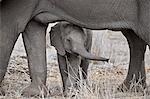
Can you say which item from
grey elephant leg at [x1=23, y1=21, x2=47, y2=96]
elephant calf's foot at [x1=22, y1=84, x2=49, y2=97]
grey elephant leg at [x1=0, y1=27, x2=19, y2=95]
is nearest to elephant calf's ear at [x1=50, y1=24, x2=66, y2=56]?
grey elephant leg at [x1=23, y1=21, x2=47, y2=96]

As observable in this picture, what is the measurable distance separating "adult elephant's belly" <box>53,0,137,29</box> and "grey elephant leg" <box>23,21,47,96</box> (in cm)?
44

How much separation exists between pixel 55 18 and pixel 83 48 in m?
0.72

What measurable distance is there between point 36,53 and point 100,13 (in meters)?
0.94

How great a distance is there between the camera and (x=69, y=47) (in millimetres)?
7461

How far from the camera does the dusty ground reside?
655cm

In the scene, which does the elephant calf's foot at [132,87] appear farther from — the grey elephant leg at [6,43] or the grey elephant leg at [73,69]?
the grey elephant leg at [6,43]

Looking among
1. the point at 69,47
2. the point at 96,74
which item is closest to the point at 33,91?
the point at 69,47

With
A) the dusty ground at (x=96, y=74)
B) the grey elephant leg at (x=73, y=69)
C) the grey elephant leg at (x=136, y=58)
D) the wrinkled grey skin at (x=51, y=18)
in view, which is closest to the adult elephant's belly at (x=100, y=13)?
the wrinkled grey skin at (x=51, y=18)

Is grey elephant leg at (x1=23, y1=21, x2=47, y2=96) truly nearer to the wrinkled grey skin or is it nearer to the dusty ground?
the wrinkled grey skin

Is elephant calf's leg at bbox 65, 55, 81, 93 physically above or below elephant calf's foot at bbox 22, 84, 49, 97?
above

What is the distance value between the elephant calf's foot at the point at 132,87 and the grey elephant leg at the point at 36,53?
88cm

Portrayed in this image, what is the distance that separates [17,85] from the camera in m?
7.55

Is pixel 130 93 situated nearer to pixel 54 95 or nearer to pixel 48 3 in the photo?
pixel 54 95

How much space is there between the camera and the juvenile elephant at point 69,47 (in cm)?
732
